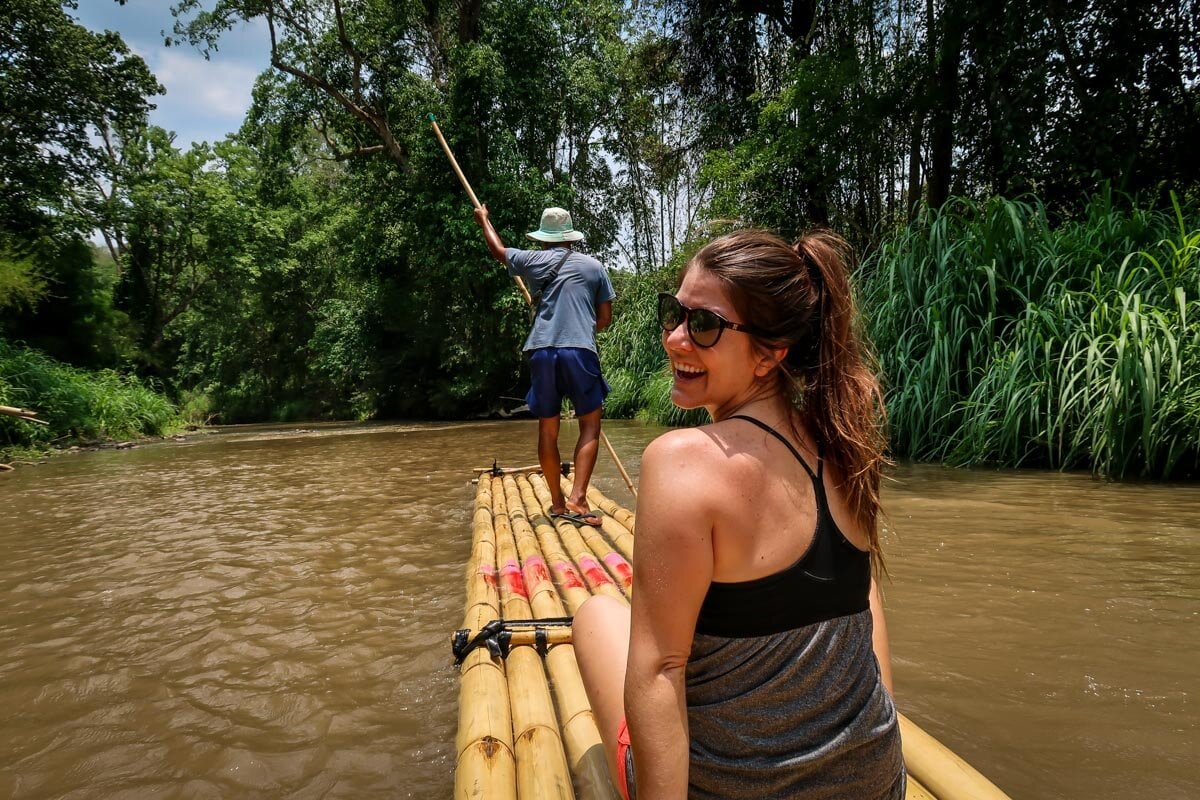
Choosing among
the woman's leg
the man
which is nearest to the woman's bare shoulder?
the woman's leg

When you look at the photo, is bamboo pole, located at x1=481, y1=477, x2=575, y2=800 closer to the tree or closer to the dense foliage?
the dense foliage

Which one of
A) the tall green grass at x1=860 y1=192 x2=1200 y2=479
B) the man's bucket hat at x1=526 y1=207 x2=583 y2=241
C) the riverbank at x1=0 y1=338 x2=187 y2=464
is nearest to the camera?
the man's bucket hat at x1=526 y1=207 x2=583 y2=241

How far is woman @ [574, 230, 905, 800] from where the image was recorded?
29.2 inches

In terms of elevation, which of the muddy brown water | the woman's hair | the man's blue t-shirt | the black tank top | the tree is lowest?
the muddy brown water

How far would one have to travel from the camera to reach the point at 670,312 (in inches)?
36.6

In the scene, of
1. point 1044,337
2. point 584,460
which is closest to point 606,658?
point 584,460

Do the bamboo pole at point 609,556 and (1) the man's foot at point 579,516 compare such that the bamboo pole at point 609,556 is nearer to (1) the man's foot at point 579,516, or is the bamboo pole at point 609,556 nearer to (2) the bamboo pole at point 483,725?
(1) the man's foot at point 579,516

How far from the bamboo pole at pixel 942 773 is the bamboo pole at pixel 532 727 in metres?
0.55

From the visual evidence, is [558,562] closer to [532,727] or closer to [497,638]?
[497,638]

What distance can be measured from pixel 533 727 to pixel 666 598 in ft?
2.40

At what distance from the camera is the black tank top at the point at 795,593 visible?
2.49ft

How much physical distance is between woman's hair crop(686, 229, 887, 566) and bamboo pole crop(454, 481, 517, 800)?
2.43 ft

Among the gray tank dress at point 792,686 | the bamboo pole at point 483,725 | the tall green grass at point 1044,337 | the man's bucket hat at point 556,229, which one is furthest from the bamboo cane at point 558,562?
the tall green grass at point 1044,337

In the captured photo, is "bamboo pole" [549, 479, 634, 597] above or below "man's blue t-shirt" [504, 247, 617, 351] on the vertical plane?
below
